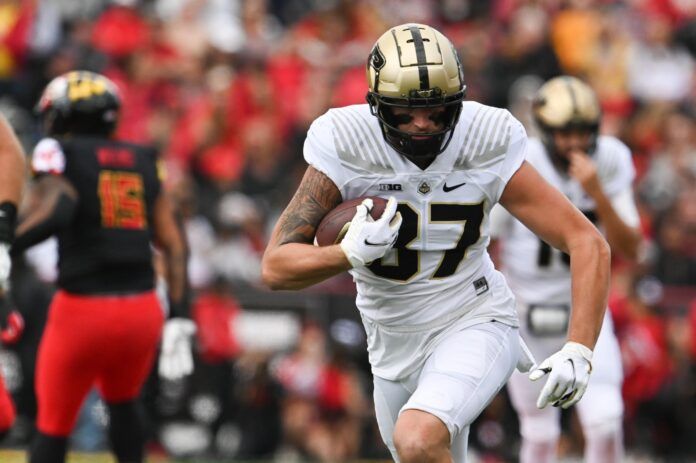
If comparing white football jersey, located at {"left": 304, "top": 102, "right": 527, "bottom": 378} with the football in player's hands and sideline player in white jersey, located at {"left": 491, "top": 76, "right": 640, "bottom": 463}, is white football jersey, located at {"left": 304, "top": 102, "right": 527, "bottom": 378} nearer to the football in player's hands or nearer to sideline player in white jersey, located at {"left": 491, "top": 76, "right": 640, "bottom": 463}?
the football in player's hands

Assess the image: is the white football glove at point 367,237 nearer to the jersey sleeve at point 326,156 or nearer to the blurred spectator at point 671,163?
the jersey sleeve at point 326,156

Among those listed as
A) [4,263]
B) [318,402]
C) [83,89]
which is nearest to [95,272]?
[83,89]

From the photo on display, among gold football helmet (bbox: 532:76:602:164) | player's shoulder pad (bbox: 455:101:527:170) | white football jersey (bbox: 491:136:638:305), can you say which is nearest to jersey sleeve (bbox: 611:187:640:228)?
Answer: white football jersey (bbox: 491:136:638:305)

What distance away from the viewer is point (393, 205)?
13.6 ft

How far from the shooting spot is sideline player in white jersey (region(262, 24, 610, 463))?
435 centimetres

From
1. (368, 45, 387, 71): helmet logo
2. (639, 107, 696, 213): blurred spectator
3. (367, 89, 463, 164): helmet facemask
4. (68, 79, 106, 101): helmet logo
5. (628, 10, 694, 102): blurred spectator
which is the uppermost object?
(368, 45, 387, 71): helmet logo

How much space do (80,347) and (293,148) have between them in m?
4.95

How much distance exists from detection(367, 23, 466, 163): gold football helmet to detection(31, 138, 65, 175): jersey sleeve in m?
1.89

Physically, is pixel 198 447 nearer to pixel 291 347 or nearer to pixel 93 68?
pixel 291 347

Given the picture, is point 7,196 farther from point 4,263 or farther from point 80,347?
point 80,347

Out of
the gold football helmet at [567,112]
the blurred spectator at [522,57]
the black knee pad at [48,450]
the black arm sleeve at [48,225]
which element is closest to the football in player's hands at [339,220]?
the black arm sleeve at [48,225]

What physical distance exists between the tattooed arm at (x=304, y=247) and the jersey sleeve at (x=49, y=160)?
5.79 ft

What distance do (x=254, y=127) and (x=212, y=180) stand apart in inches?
21.6

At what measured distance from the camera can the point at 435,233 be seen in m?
4.56
